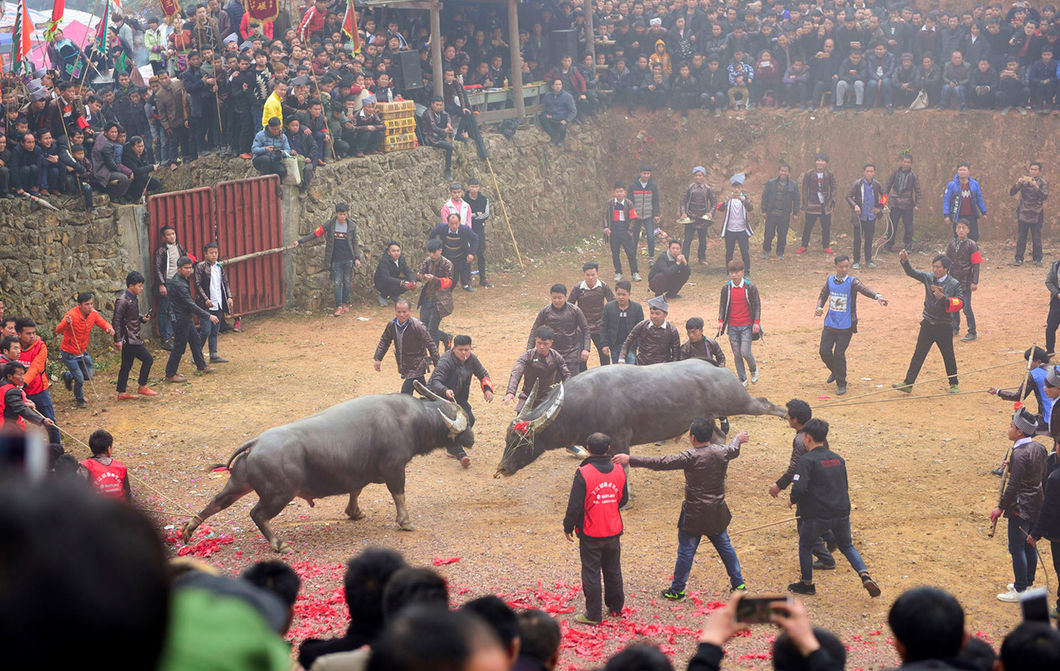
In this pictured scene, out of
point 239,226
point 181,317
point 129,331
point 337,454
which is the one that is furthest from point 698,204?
point 337,454

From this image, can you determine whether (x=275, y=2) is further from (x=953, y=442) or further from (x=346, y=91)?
(x=953, y=442)

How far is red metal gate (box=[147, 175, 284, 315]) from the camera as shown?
1833cm

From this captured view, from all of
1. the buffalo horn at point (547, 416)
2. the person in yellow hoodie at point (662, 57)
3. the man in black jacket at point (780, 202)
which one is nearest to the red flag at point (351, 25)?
the person in yellow hoodie at point (662, 57)

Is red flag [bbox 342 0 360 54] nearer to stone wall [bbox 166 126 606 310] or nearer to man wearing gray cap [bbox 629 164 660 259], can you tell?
stone wall [bbox 166 126 606 310]

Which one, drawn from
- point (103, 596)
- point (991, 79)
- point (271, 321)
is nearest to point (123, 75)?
point (271, 321)

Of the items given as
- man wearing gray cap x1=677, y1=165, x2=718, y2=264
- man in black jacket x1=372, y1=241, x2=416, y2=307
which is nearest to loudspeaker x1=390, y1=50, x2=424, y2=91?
man in black jacket x1=372, y1=241, x2=416, y2=307

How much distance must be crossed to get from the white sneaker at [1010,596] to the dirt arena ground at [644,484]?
2.7 inches

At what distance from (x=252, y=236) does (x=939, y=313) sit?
12142 millimetres

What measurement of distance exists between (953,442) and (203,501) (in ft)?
29.8

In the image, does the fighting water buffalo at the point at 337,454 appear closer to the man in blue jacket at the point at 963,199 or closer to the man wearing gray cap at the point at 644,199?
the man wearing gray cap at the point at 644,199

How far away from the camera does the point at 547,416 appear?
37.8ft

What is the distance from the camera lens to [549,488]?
12.3 meters

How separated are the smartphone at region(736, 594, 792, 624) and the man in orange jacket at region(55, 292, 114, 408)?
41.1ft

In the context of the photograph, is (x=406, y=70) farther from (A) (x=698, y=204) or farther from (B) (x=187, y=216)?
(A) (x=698, y=204)
